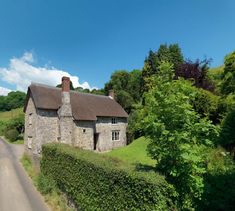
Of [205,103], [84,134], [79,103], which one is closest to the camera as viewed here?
[205,103]

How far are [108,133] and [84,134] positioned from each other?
5776 millimetres

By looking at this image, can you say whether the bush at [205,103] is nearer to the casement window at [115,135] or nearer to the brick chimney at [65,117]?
the brick chimney at [65,117]

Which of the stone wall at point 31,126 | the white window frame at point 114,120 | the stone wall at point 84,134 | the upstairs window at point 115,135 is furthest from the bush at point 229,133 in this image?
the stone wall at point 31,126

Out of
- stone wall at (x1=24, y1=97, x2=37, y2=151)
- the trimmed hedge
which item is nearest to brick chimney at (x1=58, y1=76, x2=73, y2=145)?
stone wall at (x1=24, y1=97, x2=37, y2=151)

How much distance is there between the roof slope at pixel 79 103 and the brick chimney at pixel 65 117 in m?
0.96

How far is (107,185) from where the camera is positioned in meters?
10.6

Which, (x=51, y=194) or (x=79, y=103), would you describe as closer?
(x=51, y=194)

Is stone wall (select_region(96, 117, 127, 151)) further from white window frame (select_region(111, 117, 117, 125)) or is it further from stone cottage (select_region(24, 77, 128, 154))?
white window frame (select_region(111, 117, 117, 125))

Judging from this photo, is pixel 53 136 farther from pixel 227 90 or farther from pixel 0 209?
pixel 227 90

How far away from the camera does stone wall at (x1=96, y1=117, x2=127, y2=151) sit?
3269cm

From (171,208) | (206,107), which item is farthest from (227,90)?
(171,208)

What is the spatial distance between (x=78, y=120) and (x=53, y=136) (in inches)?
143

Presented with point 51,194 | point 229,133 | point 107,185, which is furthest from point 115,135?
point 107,185

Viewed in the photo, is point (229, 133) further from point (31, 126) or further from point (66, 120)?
point (31, 126)
